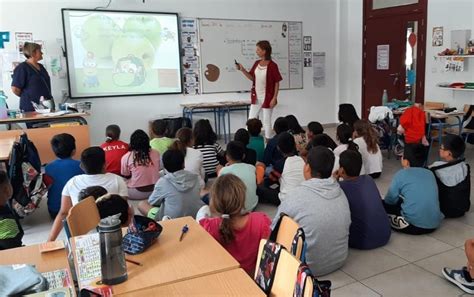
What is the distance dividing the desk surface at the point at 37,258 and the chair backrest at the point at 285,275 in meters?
0.77

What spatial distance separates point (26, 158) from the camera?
3787mm

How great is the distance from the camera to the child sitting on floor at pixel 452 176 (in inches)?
133

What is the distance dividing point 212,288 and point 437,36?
6924 millimetres

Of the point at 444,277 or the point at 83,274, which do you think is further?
the point at 444,277

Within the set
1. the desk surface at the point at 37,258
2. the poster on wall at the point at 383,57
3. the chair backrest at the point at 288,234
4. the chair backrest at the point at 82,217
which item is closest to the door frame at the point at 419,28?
the poster on wall at the point at 383,57

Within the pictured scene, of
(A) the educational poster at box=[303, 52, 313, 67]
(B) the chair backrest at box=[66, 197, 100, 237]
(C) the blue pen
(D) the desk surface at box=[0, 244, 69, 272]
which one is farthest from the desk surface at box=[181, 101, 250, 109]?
(D) the desk surface at box=[0, 244, 69, 272]

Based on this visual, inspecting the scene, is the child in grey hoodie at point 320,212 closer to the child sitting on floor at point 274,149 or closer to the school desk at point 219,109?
the child sitting on floor at point 274,149

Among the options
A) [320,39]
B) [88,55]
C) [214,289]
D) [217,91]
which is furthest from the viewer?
[320,39]

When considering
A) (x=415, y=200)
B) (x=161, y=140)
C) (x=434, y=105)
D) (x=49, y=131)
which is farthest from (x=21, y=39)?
(x=434, y=105)

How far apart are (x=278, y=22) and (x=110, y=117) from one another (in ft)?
11.9

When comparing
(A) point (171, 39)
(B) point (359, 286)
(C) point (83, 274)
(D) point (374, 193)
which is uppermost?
(A) point (171, 39)

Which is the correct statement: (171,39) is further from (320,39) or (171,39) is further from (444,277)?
(444,277)

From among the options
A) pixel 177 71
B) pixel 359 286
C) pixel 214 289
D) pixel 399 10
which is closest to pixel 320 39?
pixel 399 10

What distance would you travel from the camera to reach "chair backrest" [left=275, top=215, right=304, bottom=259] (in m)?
1.63
